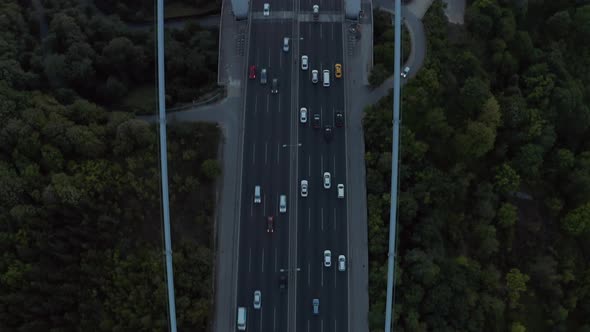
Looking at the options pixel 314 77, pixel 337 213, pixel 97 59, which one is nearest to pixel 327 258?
pixel 337 213

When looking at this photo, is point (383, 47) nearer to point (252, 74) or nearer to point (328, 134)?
point (328, 134)

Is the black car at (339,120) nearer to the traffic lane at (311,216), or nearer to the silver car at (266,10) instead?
the traffic lane at (311,216)

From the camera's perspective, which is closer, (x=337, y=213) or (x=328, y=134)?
(x=337, y=213)

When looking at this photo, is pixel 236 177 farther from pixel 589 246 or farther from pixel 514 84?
pixel 589 246

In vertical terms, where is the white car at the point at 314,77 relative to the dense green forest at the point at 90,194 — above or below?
A: above

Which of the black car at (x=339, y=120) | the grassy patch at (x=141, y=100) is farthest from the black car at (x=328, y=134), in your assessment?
the grassy patch at (x=141, y=100)

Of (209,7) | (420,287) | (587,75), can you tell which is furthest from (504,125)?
(209,7)
